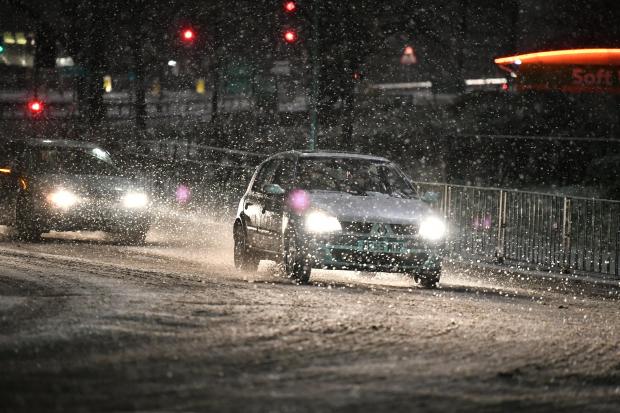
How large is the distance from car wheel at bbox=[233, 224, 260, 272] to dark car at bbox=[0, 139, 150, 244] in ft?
14.0

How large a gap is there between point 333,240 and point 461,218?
22.5 feet

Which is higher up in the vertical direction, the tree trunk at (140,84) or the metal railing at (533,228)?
the tree trunk at (140,84)

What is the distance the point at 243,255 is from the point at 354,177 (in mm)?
1809

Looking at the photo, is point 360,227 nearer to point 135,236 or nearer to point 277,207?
point 277,207

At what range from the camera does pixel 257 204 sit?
15477 millimetres

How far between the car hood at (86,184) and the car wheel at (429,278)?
276 inches

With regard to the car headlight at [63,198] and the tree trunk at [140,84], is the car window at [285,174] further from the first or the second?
the tree trunk at [140,84]

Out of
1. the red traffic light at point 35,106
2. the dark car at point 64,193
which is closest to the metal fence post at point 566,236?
the dark car at point 64,193

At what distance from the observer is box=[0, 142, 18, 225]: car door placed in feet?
65.0

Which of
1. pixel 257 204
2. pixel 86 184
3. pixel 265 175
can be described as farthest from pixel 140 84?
pixel 257 204

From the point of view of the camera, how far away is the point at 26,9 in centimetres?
4034

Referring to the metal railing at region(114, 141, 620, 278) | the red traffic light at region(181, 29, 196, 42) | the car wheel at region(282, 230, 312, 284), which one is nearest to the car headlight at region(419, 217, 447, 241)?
the car wheel at region(282, 230, 312, 284)

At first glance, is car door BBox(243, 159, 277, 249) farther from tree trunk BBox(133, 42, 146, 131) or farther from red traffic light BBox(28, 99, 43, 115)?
tree trunk BBox(133, 42, 146, 131)

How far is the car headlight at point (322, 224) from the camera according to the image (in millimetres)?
13930
